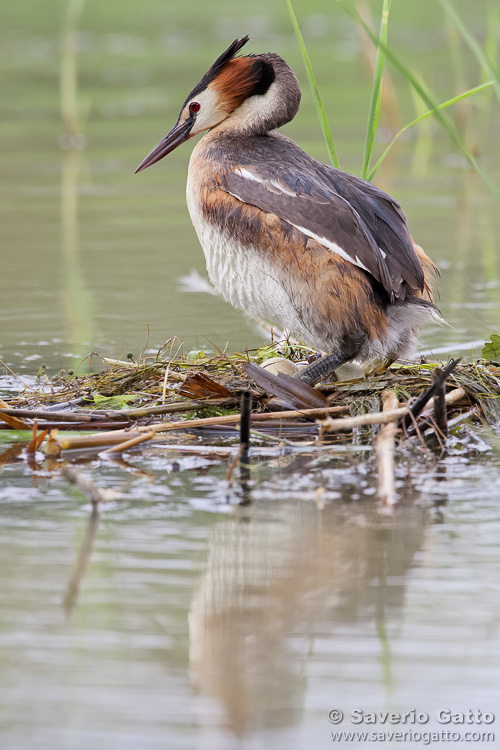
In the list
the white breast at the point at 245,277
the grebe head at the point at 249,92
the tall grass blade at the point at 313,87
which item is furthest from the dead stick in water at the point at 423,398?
the grebe head at the point at 249,92

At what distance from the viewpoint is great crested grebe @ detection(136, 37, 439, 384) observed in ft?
16.0

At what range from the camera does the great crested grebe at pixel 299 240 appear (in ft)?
16.0

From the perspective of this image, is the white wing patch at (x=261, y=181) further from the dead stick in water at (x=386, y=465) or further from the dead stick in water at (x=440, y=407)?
the dead stick in water at (x=386, y=465)

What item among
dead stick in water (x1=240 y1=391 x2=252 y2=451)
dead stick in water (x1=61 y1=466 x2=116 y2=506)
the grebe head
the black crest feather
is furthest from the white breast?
dead stick in water (x1=61 y1=466 x2=116 y2=506)

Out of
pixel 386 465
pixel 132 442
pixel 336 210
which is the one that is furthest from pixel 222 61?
pixel 386 465

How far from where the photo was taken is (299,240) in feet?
15.9

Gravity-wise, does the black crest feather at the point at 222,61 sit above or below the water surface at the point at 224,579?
above

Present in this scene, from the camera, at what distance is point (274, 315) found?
201 inches

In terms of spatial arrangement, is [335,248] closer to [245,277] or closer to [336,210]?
[336,210]

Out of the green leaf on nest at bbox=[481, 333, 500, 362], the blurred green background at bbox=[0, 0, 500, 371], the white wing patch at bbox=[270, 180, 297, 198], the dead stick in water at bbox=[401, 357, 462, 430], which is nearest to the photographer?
the dead stick in water at bbox=[401, 357, 462, 430]

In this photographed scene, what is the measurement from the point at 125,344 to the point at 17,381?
0.85 metres

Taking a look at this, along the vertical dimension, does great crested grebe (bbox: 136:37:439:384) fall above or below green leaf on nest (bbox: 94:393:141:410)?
above

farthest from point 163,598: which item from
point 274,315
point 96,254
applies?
point 96,254

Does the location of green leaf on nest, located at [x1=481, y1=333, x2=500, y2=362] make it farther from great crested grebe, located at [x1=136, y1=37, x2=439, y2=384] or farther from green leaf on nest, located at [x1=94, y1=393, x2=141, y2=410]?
green leaf on nest, located at [x1=94, y1=393, x2=141, y2=410]
